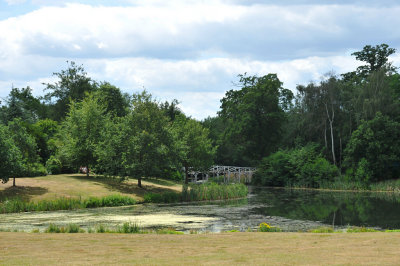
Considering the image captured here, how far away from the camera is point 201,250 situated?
14.2m

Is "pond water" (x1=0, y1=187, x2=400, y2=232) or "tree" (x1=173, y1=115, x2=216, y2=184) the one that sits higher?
"tree" (x1=173, y1=115, x2=216, y2=184)

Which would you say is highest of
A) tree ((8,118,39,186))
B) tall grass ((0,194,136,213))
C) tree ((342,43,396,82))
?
tree ((342,43,396,82))

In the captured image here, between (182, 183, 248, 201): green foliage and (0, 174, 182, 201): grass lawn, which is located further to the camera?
(182, 183, 248, 201): green foliage

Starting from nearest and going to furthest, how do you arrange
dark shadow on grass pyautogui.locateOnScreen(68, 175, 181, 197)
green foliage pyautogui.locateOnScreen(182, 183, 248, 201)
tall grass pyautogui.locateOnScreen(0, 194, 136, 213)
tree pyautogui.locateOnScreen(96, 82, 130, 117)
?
tall grass pyautogui.locateOnScreen(0, 194, 136, 213)
dark shadow on grass pyautogui.locateOnScreen(68, 175, 181, 197)
green foliage pyautogui.locateOnScreen(182, 183, 248, 201)
tree pyautogui.locateOnScreen(96, 82, 130, 117)

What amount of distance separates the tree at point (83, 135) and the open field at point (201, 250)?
111ft

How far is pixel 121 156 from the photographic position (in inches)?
1949

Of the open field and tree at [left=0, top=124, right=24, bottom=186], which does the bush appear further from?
the open field

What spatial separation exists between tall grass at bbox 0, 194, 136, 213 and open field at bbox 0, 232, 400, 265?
1735 cm

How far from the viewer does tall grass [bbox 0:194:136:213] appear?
33.9 meters

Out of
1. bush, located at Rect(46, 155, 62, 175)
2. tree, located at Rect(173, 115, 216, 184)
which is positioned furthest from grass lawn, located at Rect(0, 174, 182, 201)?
tree, located at Rect(173, 115, 216, 184)

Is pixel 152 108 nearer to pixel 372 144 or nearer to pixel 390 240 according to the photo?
pixel 372 144

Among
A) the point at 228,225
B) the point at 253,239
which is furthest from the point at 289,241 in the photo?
the point at 228,225

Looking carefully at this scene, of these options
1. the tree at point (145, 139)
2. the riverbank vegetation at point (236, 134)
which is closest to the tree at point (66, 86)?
the riverbank vegetation at point (236, 134)

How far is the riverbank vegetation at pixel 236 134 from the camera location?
4906cm
